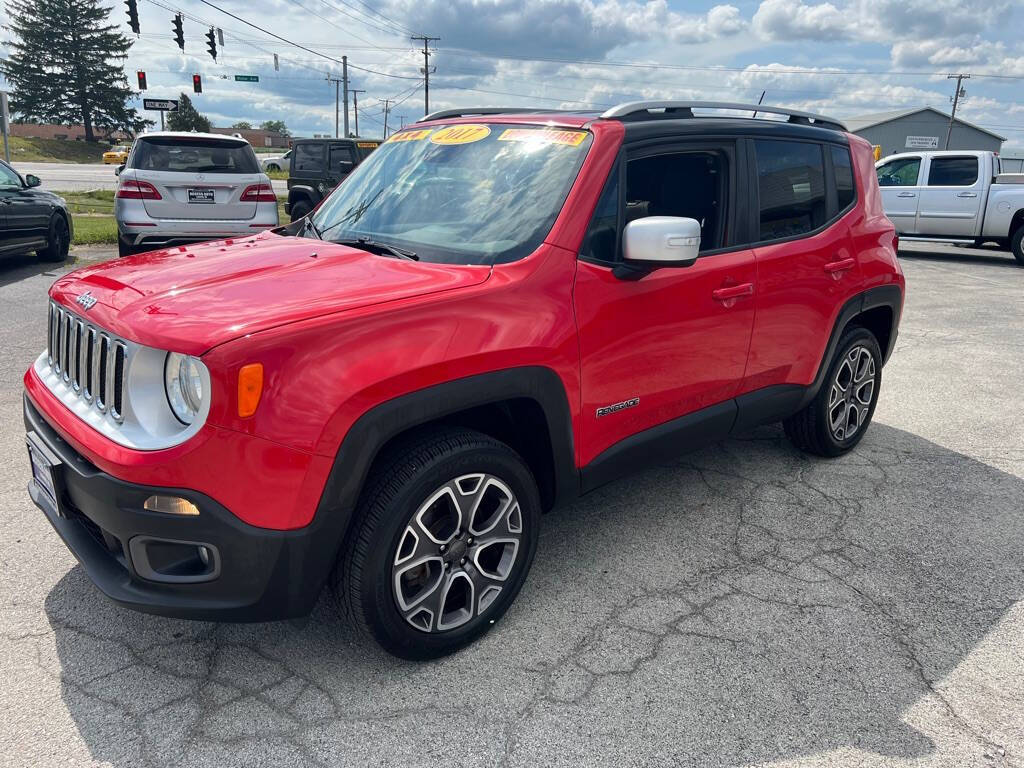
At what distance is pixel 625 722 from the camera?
93.9 inches

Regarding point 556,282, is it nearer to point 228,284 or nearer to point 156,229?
point 228,284

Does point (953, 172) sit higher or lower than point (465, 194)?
higher

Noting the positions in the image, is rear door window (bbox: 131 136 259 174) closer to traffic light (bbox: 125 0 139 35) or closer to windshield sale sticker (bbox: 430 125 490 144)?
windshield sale sticker (bbox: 430 125 490 144)

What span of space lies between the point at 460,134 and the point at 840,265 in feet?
6.81

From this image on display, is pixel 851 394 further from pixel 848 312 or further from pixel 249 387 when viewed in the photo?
pixel 249 387

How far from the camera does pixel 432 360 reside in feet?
7.83

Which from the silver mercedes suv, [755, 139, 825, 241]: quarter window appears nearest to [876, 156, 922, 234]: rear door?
the silver mercedes suv

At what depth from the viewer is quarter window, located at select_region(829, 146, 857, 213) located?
13.6ft

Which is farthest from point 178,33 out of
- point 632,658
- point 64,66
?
point 64,66

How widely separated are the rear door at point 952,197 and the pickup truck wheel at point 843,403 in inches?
457

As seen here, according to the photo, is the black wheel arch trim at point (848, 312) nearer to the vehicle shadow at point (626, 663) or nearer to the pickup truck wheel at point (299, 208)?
the vehicle shadow at point (626, 663)

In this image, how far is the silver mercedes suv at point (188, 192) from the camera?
9094mm

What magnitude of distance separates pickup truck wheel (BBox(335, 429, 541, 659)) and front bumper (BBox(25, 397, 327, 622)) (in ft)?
0.55

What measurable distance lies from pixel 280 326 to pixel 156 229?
805 cm
